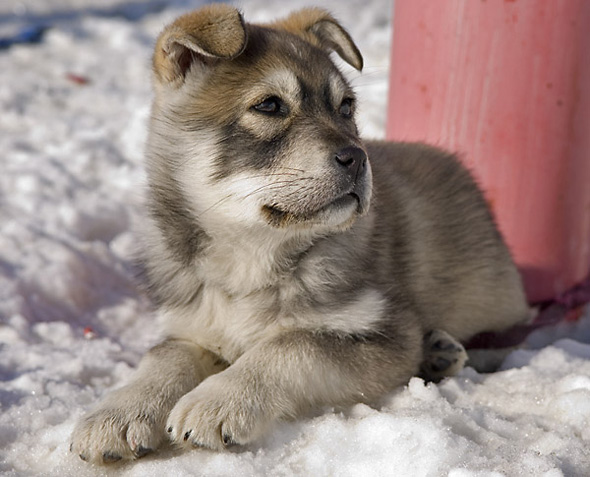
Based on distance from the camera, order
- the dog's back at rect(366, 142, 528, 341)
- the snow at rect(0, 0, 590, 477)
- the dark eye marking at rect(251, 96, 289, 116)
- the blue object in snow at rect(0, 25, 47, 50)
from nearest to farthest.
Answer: the snow at rect(0, 0, 590, 477), the dark eye marking at rect(251, 96, 289, 116), the dog's back at rect(366, 142, 528, 341), the blue object in snow at rect(0, 25, 47, 50)

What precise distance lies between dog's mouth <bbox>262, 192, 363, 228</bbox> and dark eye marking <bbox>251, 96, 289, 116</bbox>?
379 millimetres

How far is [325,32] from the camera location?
361cm

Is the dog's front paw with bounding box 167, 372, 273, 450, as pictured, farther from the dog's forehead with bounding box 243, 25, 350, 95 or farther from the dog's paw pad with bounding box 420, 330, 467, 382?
the dog's forehead with bounding box 243, 25, 350, 95

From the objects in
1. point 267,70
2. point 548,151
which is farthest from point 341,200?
point 548,151

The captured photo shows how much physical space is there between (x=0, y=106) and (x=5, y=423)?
4.32 m

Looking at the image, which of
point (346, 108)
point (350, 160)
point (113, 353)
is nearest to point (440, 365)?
point (350, 160)

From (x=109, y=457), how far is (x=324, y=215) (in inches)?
44.6

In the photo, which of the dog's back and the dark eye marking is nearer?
the dark eye marking

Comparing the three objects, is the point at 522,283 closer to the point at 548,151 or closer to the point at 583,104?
the point at 548,151

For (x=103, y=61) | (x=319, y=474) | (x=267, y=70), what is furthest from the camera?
(x=103, y=61)

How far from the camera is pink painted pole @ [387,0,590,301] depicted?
160 inches

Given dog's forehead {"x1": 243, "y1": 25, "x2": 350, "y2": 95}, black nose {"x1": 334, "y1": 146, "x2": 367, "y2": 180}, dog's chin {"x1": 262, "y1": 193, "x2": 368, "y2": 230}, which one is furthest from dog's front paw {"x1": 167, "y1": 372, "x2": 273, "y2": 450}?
dog's forehead {"x1": 243, "y1": 25, "x2": 350, "y2": 95}

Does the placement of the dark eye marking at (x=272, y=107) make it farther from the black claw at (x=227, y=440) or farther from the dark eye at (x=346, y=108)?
the black claw at (x=227, y=440)

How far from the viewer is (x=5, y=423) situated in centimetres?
289
